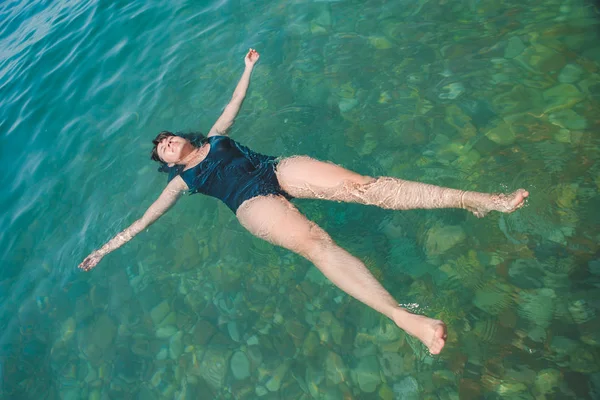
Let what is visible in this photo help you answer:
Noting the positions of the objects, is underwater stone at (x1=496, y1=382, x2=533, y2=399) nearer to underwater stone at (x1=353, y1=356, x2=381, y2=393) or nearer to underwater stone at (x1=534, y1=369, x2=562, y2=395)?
underwater stone at (x1=534, y1=369, x2=562, y2=395)

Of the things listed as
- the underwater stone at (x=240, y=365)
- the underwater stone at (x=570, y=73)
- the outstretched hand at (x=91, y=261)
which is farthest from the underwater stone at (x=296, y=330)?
the underwater stone at (x=570, y=73)

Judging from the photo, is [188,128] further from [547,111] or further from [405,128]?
[547,111]

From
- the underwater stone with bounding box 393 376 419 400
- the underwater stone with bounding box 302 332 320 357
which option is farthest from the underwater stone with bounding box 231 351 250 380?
the underwater stone with bounding box 393 376 419 400

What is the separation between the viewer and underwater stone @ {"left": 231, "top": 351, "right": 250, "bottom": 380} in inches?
174

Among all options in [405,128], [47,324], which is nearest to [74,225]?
[47,324]

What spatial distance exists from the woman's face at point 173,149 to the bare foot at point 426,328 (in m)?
3.42

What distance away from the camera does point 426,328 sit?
306 centimetres

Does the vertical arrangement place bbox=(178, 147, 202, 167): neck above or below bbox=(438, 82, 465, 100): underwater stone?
above

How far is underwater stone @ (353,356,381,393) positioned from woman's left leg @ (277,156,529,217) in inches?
59.2

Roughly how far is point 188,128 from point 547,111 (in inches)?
210

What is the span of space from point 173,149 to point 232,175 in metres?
1.00

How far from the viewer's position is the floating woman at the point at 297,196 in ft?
11.4

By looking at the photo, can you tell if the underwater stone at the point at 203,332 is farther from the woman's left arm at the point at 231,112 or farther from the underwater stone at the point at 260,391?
the woman's left arm at the point at 231,112

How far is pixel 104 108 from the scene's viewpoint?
28.0 feet
